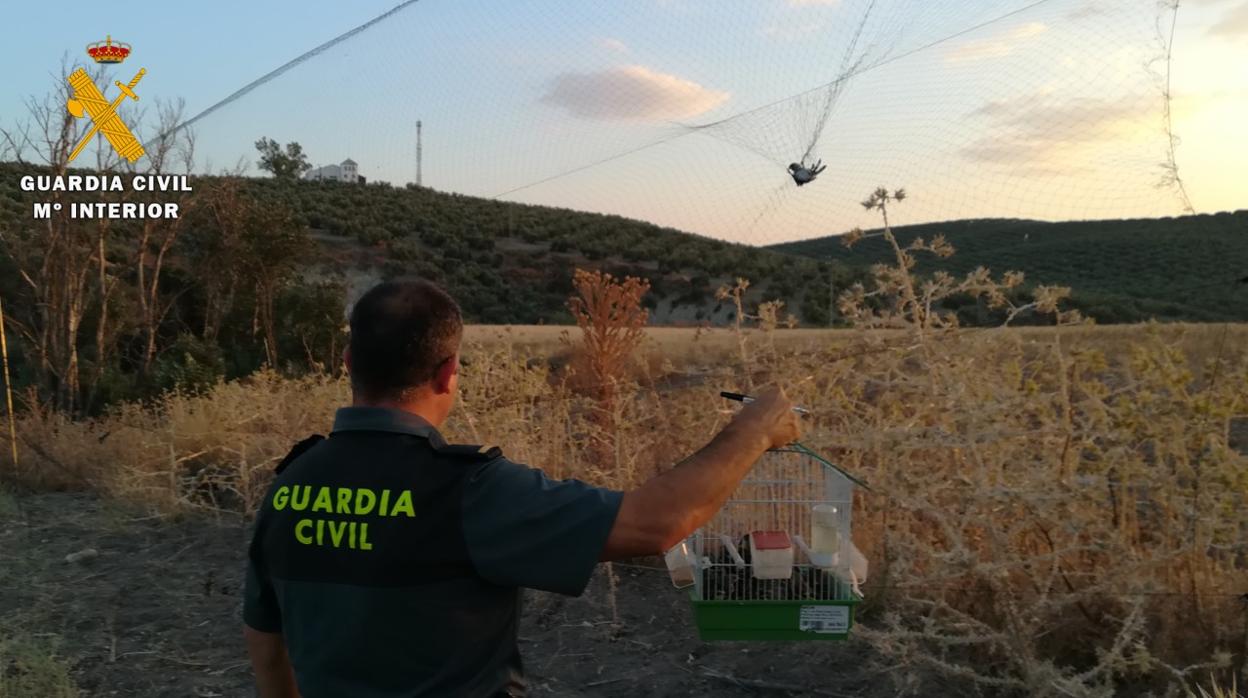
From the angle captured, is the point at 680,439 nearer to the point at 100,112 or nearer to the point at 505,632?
the point at 505,632

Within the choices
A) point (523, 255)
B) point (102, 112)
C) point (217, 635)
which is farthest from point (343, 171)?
point (523, 255)

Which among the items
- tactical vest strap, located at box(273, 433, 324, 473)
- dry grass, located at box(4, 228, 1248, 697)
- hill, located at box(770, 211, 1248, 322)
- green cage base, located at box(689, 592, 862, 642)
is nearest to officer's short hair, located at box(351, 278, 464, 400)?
tactical vest strap, located at box(273, 433, 324, 473)

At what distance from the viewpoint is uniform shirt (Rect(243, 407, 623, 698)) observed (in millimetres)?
1641

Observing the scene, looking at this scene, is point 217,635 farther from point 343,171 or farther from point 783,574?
point 343,171

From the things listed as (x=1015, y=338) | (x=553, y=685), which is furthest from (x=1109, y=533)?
(x=553, y=685)

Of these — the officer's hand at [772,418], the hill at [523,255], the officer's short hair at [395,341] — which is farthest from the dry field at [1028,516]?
the hill at [523,255]

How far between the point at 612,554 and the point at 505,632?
283 millimetres

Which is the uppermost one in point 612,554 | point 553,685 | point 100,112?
point 100,112

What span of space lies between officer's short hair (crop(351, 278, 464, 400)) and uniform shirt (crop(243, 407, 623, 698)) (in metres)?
0.07

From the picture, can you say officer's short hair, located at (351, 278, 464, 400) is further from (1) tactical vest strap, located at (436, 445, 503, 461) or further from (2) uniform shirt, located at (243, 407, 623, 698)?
(1) tactical vest strap, located at (436, 445, 503, 461)

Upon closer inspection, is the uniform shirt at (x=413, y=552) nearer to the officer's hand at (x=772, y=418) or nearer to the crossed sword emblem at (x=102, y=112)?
the officer's hand at (x=772, y=418)

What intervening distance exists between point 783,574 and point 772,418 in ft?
2.82

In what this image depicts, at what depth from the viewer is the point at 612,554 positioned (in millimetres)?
1658

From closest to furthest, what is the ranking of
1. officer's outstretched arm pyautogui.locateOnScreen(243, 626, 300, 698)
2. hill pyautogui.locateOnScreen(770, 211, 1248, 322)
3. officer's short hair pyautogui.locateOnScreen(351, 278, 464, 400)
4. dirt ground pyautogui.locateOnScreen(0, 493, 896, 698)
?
officer's short hair pyautogui.locateOnScreen(351, 278, 464, 400), officer's outstretched arm pyautogui.locateOnScreen(243, 626, 300, 698), dirt ground pyautogui.locateOnScreen(0, 493, 896, 698), hill pyautogui.locateOnScreen(770, 211, 1248, 322)
